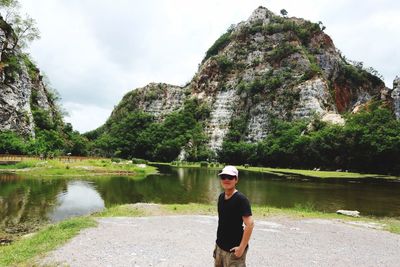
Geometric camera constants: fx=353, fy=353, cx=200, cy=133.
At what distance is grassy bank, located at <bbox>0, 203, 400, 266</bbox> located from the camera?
13727mm

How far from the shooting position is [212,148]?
14350cm

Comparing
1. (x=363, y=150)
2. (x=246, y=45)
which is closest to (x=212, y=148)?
(x=246, y=45)

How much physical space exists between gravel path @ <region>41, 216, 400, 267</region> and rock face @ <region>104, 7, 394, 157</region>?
347ft

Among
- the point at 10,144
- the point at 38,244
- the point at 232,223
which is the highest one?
the point at 10,144

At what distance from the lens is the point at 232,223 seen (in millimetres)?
7508

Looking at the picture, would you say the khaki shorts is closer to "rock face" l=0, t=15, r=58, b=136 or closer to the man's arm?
the man's arm

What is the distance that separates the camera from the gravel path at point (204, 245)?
1373 centimetres

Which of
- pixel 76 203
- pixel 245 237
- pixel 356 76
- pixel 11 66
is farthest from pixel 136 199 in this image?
pixel 356 76

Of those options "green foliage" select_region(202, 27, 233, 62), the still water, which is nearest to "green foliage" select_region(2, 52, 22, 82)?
the still water

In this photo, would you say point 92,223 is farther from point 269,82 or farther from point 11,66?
point 269,82

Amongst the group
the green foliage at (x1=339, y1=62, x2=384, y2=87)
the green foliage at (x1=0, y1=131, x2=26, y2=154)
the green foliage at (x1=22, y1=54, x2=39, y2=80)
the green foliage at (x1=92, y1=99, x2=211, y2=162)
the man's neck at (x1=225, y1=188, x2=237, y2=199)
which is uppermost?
the green foliage at (x1=339, y1=62, x2=384, y2=87)

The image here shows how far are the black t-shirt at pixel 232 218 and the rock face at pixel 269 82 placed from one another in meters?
120

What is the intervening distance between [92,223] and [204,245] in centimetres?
760

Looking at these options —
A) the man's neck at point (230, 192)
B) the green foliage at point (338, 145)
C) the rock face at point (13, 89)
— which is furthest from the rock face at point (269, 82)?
the man's neck at point (230, 192)
